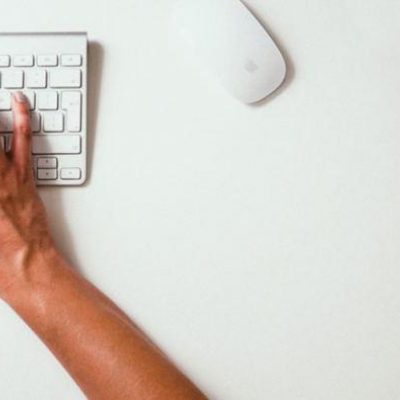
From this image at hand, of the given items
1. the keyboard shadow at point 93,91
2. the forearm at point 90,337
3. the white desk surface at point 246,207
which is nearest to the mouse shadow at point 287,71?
the white desk surface at point 246,207

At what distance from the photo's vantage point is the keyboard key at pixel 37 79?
684 millimetres

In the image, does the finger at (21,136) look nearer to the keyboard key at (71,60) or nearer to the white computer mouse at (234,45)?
the keyboard key at (71,60)

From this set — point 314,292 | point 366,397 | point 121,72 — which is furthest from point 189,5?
point 366,397

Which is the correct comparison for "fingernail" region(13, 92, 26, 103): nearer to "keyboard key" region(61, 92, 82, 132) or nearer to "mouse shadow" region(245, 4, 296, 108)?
"keyboard key" region(61, 92, 82, 132)

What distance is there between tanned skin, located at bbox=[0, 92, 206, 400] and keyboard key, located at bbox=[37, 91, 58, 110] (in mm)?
16

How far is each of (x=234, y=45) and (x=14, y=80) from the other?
24 centimetres

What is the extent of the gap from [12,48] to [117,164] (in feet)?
0.55

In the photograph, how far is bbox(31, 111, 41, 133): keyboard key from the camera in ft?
2.24

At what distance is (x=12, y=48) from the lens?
690mm

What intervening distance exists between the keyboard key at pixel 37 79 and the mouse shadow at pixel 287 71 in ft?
0.74

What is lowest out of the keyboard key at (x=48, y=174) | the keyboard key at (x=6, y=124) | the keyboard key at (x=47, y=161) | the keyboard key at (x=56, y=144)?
the keyboard key at (x=48, y=174)

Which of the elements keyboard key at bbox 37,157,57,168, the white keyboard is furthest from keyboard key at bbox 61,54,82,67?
keyboard key at bbox 37,157,57,168

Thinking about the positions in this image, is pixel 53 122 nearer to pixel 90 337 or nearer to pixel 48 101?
pixel 48 101

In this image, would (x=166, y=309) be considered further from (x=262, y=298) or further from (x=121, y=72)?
(x=121, y=72)
